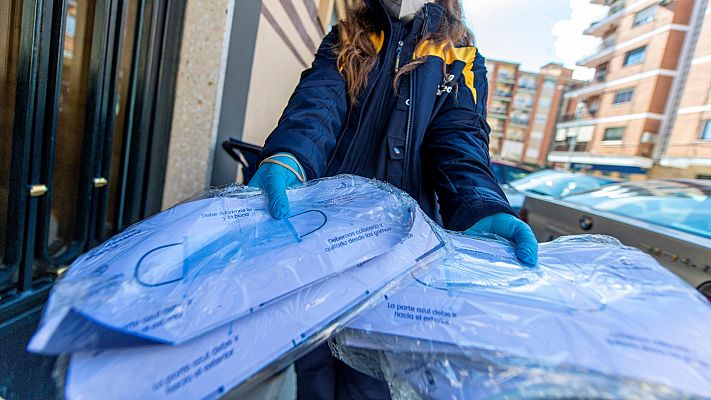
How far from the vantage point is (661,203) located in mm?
2332

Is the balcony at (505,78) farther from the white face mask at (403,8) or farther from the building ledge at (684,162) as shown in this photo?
the white face mask at (403,8)

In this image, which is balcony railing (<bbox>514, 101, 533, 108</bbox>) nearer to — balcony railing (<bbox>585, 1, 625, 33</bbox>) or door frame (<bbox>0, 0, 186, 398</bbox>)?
A: balcony railing (<bbox>585, 1, 625, 33</bbox>)

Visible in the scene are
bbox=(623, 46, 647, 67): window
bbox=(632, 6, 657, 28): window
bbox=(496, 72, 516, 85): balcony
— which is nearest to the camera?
bbox=(632, 6, 657, 28): window

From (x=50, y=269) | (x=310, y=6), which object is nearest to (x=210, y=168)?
(x=50, y=269)

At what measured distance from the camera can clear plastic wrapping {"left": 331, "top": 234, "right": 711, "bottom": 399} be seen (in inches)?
17.4

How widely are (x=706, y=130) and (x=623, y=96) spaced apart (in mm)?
7507

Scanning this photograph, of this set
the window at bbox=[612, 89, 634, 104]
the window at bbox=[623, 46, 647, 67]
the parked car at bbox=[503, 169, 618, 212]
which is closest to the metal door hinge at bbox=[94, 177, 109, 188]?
the parked car at bbox=[503, 169, 618, 212]

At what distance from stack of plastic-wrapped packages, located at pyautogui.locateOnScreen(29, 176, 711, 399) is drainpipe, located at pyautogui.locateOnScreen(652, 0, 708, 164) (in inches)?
1106

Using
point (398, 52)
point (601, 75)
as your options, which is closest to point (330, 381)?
point (398, 52)

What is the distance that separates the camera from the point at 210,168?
2.76 meters

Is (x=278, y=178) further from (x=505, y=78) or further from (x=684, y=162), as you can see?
(x=505, y=78)

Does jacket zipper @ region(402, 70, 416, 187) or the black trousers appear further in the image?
jacket zipper @ region(402, 70, 416, 187)

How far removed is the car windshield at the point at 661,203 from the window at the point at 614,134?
27.5 meters

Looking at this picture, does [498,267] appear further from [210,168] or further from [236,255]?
[210,168]
